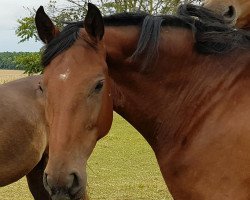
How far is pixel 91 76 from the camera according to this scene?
2785 millimetres

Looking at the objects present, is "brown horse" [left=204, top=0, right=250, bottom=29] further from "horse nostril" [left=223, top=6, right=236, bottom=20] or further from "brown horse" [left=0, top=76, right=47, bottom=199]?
"brown horse" [left=0, top=76, right=47, bottom=199]

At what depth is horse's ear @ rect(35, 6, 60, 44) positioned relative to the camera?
304cm

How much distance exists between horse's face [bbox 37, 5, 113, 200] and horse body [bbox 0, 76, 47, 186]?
3192 mm

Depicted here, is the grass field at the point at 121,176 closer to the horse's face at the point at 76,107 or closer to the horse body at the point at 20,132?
the horse body at the point at 20,132

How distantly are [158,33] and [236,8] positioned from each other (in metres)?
1.91

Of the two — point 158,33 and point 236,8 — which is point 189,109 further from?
point 236,8

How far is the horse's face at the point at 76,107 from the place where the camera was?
2648mm

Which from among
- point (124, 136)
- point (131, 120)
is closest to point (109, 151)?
point (124, 136)

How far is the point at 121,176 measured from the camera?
9.66 meters

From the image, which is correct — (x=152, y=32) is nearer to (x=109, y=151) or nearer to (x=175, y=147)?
(x=175, y=147)

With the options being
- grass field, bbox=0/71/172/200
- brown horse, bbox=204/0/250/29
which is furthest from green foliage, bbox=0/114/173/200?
brown horse, bbox=204/0/250/29

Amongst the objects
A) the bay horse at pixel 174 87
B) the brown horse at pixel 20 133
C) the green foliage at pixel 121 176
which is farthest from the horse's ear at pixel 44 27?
the green foliage at pixel 121 176

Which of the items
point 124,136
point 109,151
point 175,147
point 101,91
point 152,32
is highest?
point 152,32

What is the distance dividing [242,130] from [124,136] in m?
13.9
